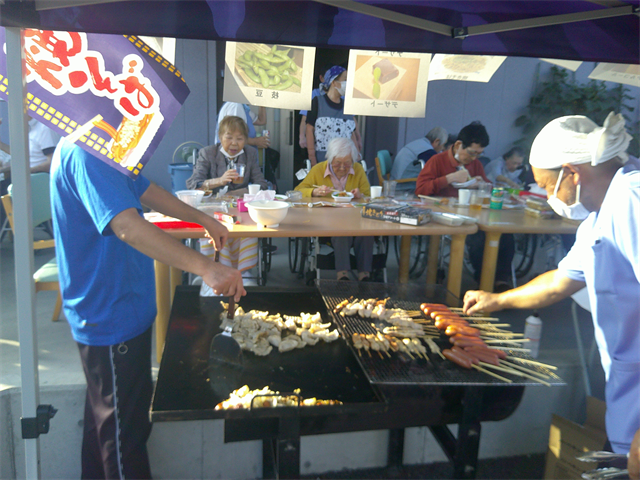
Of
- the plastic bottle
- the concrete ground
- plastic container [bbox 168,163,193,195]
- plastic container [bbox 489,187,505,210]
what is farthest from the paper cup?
plastic container [bbox 168,163,193,195]

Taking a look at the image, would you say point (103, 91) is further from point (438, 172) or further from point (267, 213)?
point (438, 172)

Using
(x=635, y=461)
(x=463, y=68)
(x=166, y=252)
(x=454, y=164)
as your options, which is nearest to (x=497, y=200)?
(x=454, y=164)

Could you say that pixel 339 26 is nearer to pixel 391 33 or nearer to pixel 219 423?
pixel 391 33

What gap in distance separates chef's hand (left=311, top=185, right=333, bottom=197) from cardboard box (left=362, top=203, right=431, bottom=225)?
93 centimetres

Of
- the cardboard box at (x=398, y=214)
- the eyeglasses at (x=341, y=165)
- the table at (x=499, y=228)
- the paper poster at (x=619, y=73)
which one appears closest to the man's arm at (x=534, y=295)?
the cardboard box at (x=398, y=214)

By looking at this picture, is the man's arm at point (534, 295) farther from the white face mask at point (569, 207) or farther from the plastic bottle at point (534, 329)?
the plastic bottle at point (534, 329)

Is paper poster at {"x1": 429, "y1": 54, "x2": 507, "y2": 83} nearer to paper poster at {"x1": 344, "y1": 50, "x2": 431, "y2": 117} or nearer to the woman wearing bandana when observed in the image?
paper poster at {"x1": 344, "y1": 50, "x2": 431, "y2": 117}

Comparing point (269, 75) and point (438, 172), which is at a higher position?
point (269, 75)

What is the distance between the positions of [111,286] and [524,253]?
471cm

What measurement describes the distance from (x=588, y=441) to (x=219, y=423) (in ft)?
6.41

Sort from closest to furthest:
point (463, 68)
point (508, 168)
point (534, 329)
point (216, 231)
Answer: point (216, 231) < point (534, 329) < point (463, 68) < point (508, 168)

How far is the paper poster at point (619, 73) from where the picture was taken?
11.6 feet

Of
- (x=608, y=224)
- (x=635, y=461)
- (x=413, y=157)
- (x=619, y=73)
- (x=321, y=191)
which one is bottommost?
(x=635, y=461)

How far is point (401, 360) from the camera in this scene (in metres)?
1.89
